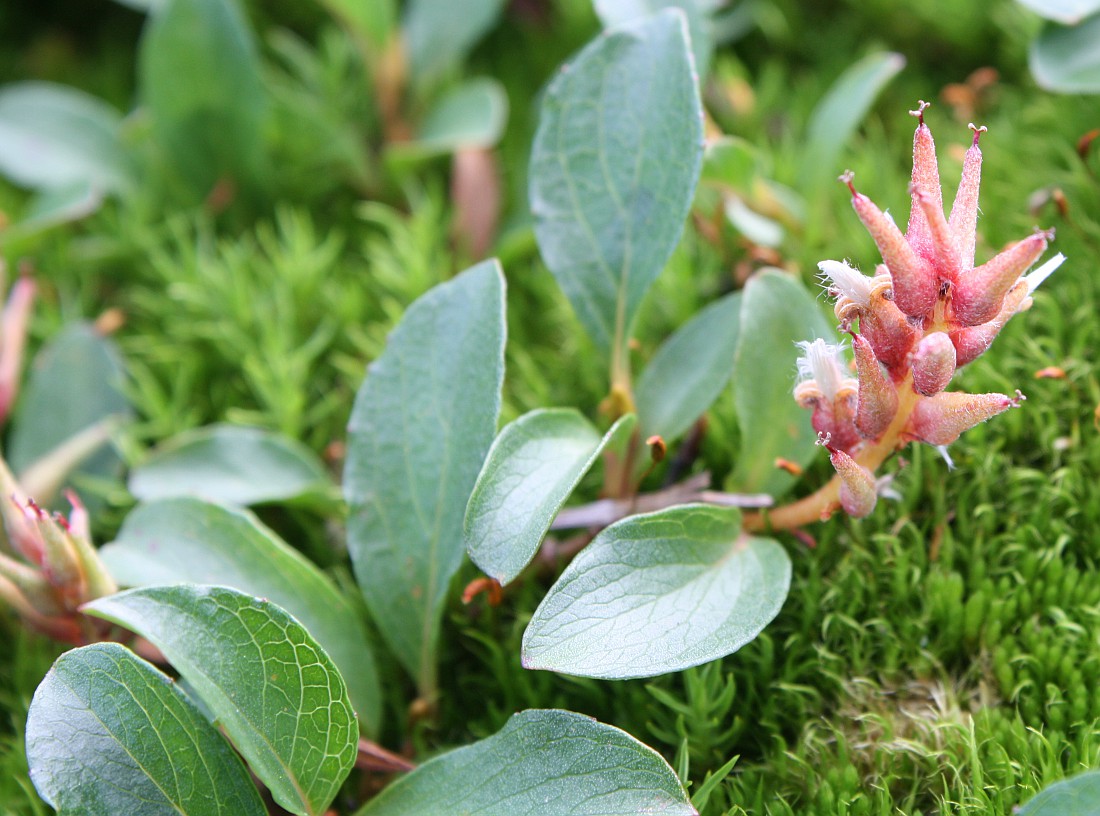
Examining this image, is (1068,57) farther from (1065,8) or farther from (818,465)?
(818,465)

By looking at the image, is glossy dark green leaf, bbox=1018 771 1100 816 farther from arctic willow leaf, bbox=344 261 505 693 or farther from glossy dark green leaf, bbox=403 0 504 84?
glossy dark green leaf, bbox=403 0 504 84

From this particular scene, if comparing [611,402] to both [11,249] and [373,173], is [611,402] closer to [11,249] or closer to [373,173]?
[373,173]

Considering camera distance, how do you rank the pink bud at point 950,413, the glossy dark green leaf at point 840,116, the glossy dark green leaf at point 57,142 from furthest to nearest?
the glossy dark green leaf at point 57,142, the glossy dark green leaf at point 840,116, the pink bud at point 950,413

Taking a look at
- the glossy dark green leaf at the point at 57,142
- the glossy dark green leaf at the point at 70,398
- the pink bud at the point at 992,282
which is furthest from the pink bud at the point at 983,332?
the glossy dark green leaf at the point at 57,142

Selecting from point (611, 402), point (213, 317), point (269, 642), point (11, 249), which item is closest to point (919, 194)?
point (611, 402)

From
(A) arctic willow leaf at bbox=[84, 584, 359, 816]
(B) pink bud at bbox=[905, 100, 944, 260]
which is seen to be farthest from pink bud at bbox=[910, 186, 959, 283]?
(A) arctic willow leaf at bbox=[84, 584, 359, 816]

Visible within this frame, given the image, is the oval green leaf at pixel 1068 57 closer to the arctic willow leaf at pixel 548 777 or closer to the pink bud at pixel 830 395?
the pink bud at pixel 830 395

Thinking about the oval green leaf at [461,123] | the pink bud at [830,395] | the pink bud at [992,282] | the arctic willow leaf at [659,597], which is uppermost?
the pink bud at [992,282]
